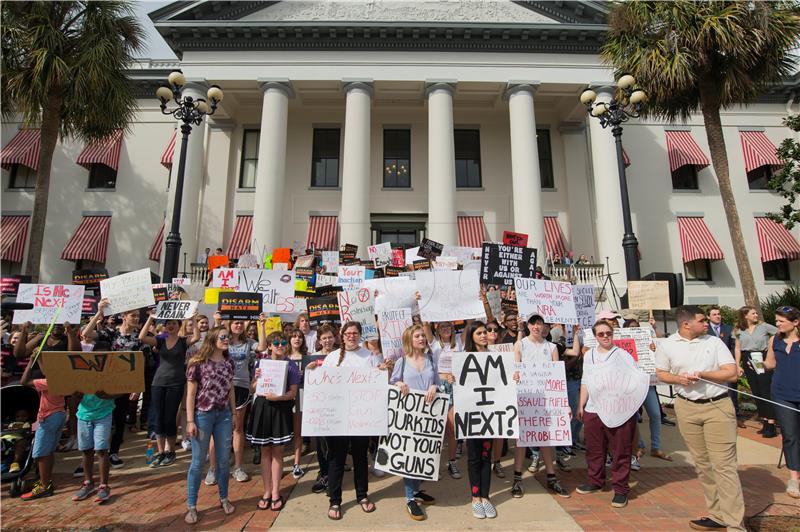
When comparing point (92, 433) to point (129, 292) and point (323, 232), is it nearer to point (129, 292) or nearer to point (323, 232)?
point (129, 292)

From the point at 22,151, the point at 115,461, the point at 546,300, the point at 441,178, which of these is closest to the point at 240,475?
the point at 115,461

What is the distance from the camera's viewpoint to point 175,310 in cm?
672

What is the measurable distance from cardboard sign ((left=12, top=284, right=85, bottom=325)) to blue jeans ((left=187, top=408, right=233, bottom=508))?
13.7ft

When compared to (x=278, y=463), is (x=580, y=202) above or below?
above

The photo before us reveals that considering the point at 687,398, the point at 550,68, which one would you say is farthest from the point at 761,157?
the point at 687,398

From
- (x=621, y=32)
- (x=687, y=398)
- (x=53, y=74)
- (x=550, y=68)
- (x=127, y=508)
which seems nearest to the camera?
(x=687, y=398)

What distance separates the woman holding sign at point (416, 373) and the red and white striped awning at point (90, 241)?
862 inches

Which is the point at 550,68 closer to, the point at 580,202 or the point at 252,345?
the point at 580,202

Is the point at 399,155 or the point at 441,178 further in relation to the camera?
the point at 399,155

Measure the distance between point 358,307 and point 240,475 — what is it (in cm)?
288

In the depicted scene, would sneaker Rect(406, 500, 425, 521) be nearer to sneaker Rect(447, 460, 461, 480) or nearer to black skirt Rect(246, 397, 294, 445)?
sneaker Rect(447, 460, 461, 480)

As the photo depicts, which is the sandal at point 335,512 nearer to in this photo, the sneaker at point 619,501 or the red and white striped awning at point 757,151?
the sneaker at point 619,501

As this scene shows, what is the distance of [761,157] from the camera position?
73.0 ft

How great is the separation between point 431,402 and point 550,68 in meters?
19.7
